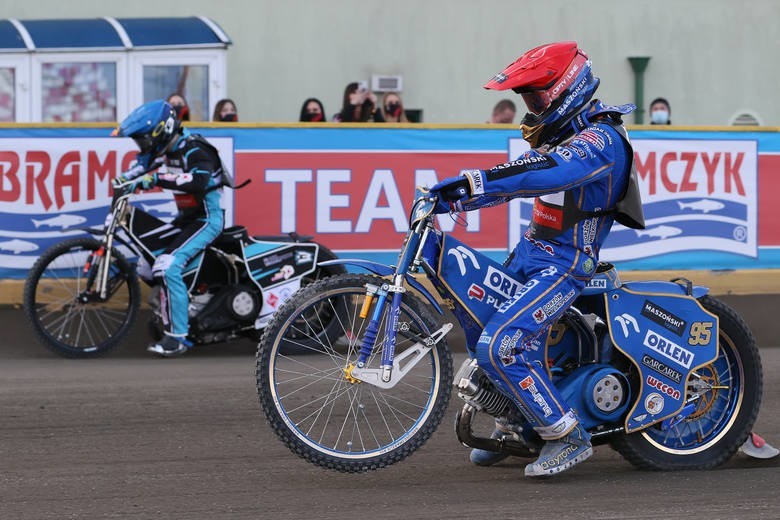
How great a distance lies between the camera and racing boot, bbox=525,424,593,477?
577cm

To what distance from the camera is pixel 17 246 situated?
10.3 meters

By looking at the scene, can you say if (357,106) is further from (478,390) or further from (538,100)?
(478,390)

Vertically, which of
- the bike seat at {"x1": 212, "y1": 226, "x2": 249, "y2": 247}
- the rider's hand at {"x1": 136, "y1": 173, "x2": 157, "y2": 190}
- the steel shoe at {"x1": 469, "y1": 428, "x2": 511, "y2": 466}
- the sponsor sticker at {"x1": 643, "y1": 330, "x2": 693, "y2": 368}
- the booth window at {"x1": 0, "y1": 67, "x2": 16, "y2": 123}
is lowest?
A: the steel shoe at {"x1": 469, "y1": 428, "x2": 511, "y2": 466}

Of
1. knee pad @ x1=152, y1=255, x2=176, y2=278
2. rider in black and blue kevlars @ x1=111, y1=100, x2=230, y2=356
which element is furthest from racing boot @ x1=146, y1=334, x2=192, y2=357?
knee pad @ x1=152, y1=255, x2=176, y2=278

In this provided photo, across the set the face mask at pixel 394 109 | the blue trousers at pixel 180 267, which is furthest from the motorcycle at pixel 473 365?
the face mask at pixel 394 109

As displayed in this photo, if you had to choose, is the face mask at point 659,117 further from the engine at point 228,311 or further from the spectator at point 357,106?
the engine at point 228,311

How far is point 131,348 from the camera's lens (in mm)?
10406

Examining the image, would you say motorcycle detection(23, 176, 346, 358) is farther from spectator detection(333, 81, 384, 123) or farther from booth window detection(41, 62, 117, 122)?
booth window detection(41, 62, 117, 122)

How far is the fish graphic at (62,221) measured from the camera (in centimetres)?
1035

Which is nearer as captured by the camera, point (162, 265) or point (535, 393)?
point (535, 393)

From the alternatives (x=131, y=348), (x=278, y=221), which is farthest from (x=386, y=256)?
(x=131, y=348)

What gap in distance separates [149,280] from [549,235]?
494cm

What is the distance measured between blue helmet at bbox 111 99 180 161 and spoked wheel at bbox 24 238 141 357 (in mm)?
801

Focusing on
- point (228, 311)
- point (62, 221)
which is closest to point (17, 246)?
point (62, 221)
